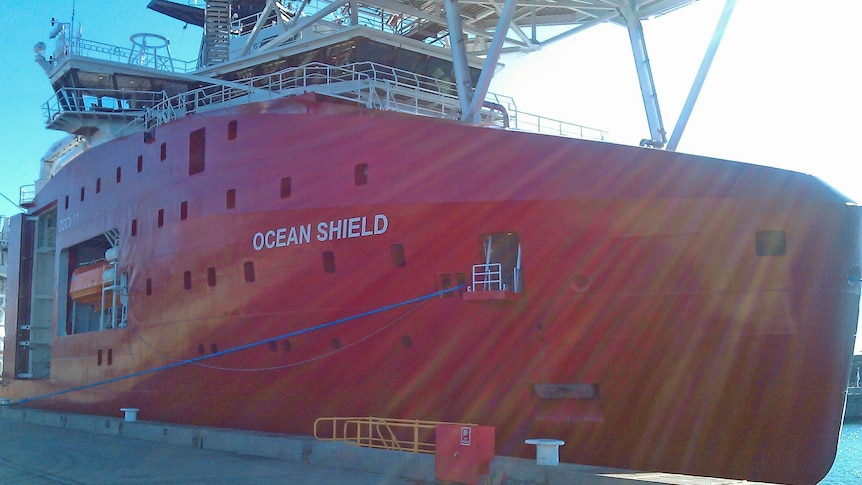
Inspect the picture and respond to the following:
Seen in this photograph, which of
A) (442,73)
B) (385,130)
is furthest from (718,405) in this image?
(442,73)

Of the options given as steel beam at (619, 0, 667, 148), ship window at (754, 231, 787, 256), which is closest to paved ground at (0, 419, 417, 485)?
ship window at (754, 231, 787, 256)

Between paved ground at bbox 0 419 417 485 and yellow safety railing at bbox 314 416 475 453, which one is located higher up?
yellow safety railing at bbox 314 416 475 453

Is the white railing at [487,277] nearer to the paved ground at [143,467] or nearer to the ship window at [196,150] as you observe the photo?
the paved ground at [143,467]

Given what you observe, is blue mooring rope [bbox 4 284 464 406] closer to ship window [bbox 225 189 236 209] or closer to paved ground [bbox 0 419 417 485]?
paved ground [bbox 0 419 417 485]

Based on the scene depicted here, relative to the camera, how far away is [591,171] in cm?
1106

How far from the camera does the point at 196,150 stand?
16172 mm

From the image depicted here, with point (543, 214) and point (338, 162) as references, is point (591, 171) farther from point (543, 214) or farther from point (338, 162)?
point (338, 162)

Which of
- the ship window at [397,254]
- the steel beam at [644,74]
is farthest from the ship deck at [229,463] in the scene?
the steel beam at [644,74]

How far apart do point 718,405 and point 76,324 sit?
1743 cm

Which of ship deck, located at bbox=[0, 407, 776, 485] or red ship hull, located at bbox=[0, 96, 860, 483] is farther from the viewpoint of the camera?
red ship hull, located at bbox=[0, 96, 860, 483]

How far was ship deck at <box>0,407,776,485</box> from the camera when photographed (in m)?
8.98

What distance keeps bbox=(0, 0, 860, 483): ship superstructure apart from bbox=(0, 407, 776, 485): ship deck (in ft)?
2.63

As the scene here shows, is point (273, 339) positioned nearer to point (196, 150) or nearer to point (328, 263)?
point (328, 263)

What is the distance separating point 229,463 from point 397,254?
394 centimetres
